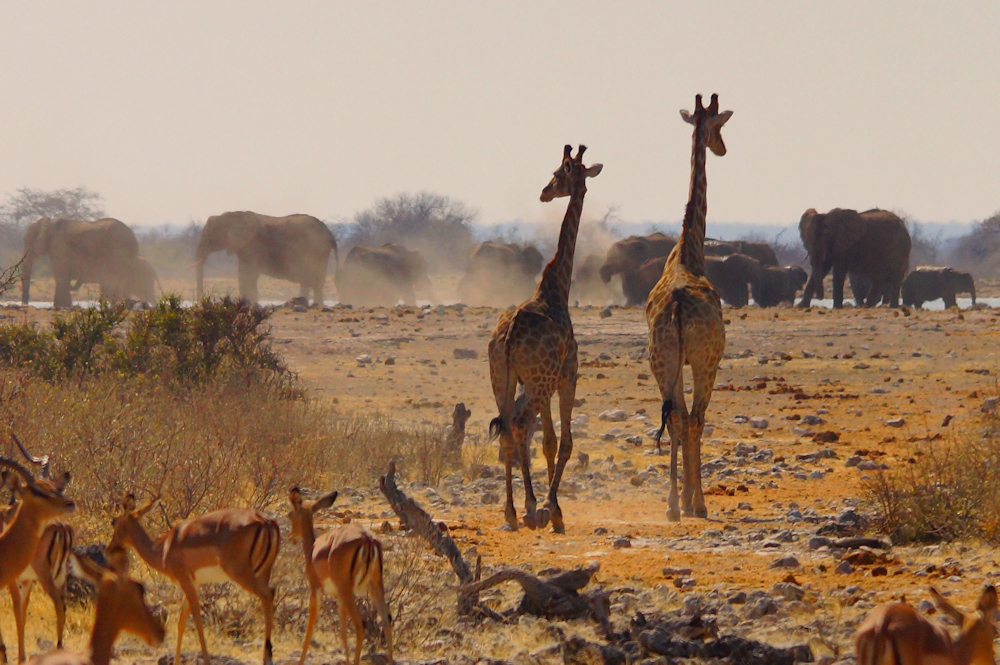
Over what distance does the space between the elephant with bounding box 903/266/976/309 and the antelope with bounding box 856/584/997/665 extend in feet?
137

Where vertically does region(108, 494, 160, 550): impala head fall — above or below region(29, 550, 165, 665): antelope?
above

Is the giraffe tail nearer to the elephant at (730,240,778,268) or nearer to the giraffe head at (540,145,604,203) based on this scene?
the giraffe head at (540,145,604,203)

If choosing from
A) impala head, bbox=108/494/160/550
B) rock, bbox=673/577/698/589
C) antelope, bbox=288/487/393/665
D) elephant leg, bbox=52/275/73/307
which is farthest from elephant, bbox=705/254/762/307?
impala head, bbox=108/494/160/550

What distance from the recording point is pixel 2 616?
688 centimetres

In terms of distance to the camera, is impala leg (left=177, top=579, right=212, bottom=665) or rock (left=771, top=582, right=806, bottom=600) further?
rock (left=771, top=582, right=806, bottom=600)

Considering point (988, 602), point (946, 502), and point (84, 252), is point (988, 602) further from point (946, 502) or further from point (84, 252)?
point (84, 252)

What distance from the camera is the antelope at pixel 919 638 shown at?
13.6 feet

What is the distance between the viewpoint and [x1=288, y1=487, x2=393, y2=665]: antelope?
542cm

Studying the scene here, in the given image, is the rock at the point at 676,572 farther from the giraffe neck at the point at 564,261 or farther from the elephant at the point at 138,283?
the elephant at the point at 138,283

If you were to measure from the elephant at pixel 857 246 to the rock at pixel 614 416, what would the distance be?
21.0 m

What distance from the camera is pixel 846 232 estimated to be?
36781 mm

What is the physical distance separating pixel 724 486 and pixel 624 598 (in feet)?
16.3

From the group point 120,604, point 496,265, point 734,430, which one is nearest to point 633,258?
point 496,265

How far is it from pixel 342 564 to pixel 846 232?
3343 cm
